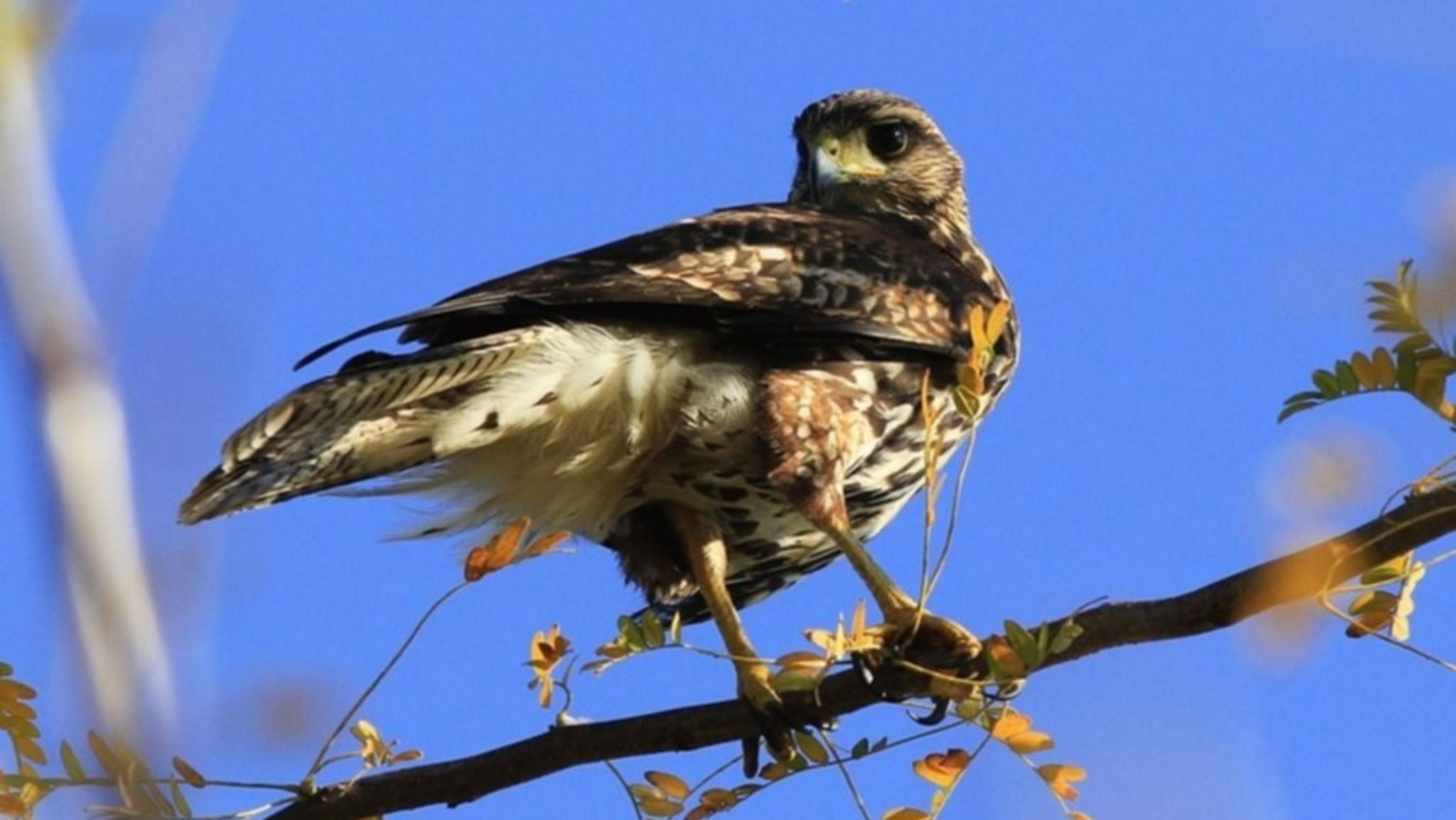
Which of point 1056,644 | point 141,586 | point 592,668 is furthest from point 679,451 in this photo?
point 141,586

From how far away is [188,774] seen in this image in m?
2.82

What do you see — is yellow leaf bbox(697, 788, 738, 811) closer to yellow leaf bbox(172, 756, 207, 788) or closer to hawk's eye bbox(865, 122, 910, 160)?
yellow leaf bbox(172, 756, 207, 788)

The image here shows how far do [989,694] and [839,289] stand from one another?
1.93 metres

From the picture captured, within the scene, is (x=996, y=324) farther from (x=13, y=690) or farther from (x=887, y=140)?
(x=887, y=140)

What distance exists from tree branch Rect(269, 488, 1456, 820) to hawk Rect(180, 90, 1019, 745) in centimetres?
62

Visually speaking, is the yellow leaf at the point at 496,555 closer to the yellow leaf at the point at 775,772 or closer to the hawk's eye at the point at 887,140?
the yellow leaf at the point at 775,772

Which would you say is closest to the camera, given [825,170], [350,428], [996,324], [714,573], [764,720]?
[996,324]

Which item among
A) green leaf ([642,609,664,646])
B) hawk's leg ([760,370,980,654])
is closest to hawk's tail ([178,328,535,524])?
hawk's leg ([760,370,980,654])

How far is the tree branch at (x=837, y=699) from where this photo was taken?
301 cm

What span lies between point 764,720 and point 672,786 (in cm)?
60

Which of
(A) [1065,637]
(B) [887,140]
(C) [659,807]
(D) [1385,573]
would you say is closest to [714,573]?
(C) [659,807]

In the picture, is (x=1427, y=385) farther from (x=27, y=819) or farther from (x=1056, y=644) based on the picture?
(x=27, y=819)

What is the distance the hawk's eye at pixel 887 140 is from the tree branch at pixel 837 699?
3013 mm

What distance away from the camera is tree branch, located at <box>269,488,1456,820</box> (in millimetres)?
3006
